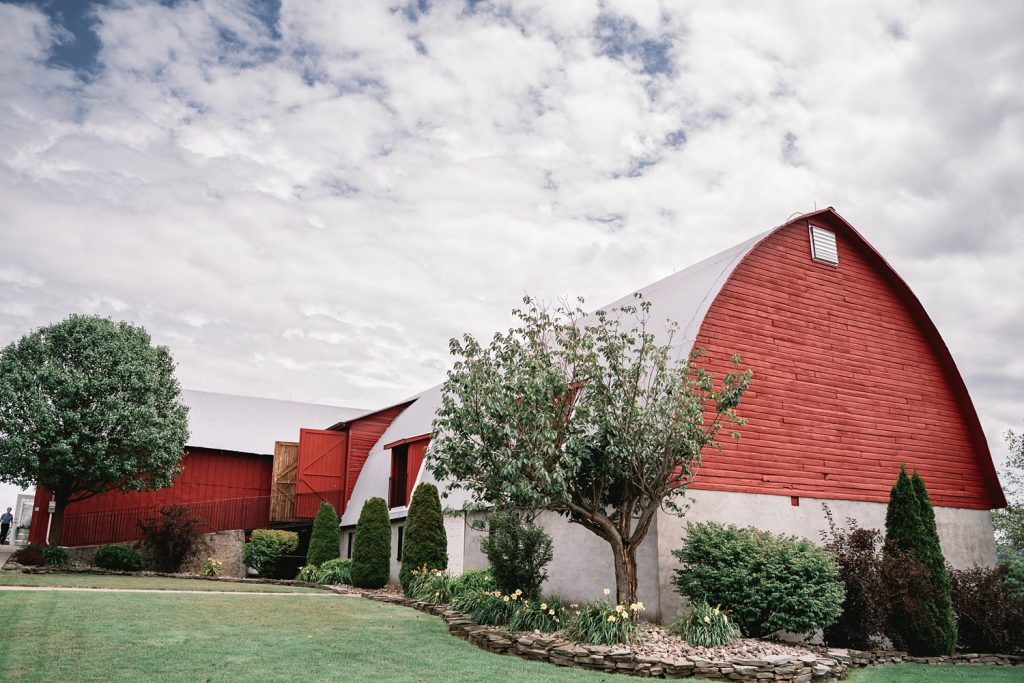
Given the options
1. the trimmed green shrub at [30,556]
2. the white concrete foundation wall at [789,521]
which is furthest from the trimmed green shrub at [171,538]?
the white concrete foundation wall at [789,521]

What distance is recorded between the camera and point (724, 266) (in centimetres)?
1741

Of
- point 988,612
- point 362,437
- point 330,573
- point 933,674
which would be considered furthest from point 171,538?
point 988,612

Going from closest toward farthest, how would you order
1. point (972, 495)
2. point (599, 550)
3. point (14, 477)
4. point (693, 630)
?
point (693, 630), point (599, 550), point (972, 495), point (14, 477)

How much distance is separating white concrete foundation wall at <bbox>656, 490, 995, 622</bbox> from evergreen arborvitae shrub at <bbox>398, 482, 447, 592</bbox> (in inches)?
321

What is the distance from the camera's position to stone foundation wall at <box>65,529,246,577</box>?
2770cm

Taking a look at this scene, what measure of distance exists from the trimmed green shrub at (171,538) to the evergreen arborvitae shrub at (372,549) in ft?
22.7

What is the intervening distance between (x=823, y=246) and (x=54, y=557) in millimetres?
23720

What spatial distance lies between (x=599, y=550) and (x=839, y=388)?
22.7 feet

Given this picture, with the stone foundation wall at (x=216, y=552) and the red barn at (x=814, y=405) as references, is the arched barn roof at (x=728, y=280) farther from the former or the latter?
the stone foundation wall at (x=216, y=552)

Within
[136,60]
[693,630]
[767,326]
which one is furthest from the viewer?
[767,326]

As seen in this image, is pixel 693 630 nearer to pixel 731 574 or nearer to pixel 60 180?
pixel 731 574

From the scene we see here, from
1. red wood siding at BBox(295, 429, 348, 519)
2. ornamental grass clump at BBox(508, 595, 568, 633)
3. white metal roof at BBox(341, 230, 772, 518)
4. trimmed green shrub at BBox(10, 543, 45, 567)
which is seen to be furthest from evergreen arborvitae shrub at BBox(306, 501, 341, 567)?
ornamental grass clump at BBox(508, 595, 568, 633)

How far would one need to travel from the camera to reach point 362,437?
32125 mm

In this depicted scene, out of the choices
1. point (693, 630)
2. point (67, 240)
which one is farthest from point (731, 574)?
point (67, 240)
